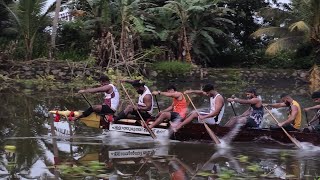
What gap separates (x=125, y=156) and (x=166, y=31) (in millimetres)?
16935

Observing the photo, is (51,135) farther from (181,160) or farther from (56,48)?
(56,48)

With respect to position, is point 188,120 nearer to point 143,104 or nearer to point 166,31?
point 143,104

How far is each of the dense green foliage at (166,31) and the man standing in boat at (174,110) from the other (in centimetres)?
1084

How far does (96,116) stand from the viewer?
36.1 ft

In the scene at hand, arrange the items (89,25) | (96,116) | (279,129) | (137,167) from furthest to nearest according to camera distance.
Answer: (89,25) < (96,116) < (279,129) < (137,167)

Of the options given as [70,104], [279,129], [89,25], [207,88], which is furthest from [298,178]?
[89,25]

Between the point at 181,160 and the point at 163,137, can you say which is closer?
the point at 181,160

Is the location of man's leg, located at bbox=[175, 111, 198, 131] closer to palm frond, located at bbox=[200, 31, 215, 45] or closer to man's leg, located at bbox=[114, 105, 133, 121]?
man's leg, located at bbox=[114, 105, 133, 121]

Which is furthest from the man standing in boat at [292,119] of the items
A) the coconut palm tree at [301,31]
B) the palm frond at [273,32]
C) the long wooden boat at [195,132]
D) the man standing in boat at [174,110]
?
the palm frond at [273,32]

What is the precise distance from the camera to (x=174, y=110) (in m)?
11.0

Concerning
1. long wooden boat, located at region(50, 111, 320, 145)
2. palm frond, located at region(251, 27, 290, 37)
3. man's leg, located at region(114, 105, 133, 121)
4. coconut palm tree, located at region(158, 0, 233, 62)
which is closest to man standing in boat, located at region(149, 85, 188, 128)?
long wooden boat, located at region(50, 111, 320, 145)

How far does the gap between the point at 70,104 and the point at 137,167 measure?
27.3ft

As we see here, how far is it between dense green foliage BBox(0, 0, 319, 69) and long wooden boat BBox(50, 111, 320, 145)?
35.4 feet

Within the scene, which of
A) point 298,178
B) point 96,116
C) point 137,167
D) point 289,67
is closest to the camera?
point 298,178
